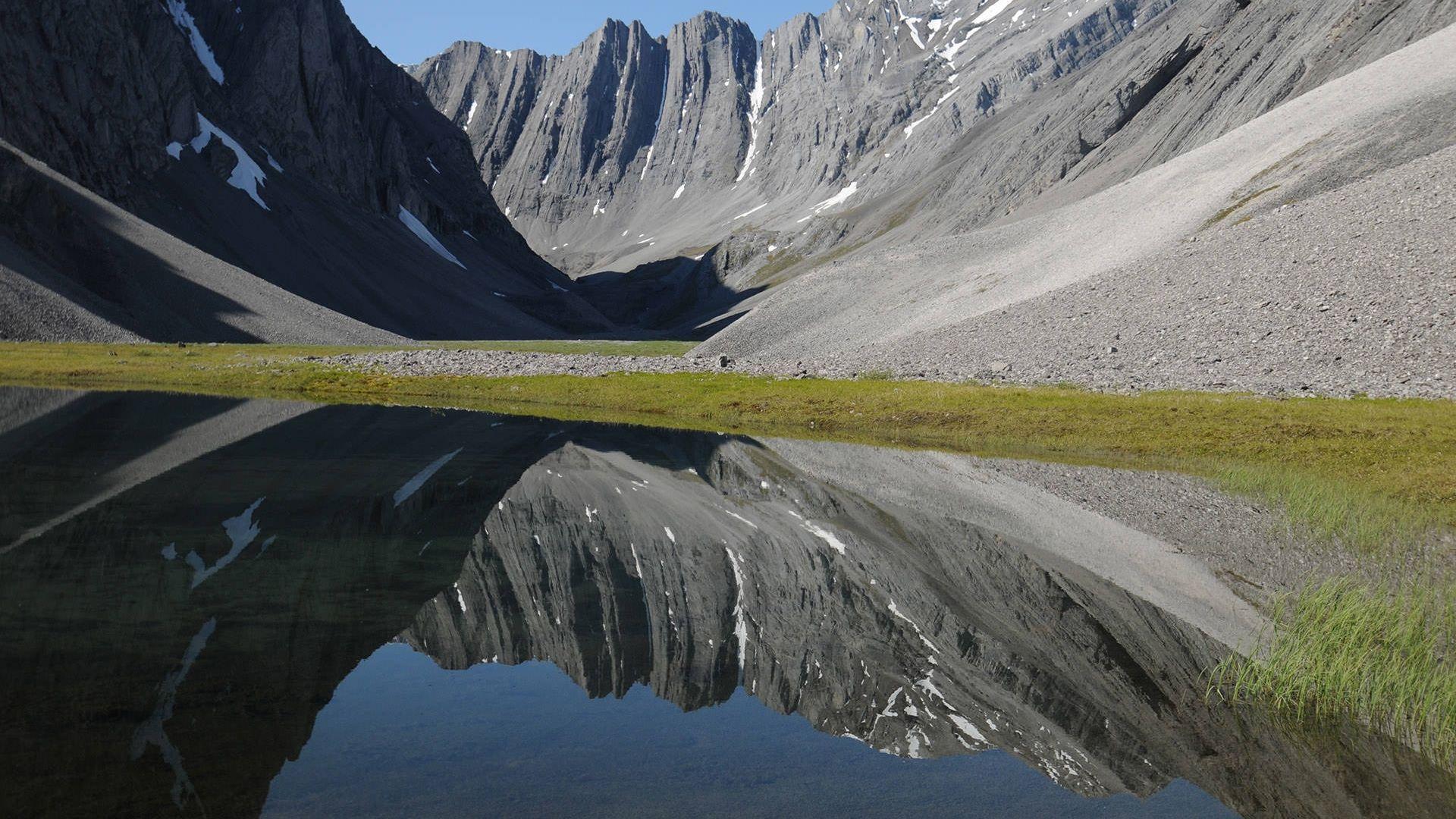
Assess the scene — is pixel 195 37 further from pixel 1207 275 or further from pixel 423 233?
pixel 1207 275

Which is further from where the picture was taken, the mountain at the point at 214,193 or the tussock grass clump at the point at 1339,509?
the mountain at the point at 214,193

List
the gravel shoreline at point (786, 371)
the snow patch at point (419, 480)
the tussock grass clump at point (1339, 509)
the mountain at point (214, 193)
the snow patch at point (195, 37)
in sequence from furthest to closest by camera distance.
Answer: the snow patch at point (195, 37), the mountain at point (214, 193), the gravel shoreline at point (786, 371), the snow patch at point (419, 480), the tussock grass clump at point (1339, 509)

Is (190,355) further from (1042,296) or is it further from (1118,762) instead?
(1118,762)

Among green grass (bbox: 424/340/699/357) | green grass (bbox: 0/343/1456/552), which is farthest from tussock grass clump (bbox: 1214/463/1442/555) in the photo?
green grass (bbox: 424/340/699/357)

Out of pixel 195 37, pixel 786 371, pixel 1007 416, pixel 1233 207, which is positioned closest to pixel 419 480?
pixel 1007 416

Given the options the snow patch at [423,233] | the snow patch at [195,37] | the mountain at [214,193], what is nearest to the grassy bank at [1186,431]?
the mountain at [214,193]

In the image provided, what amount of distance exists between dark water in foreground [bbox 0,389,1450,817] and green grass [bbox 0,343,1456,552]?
9.67 m

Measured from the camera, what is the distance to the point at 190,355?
76688 mm

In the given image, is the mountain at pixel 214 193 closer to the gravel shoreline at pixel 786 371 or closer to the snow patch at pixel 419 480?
the gravel shoreline at pixel 786 371

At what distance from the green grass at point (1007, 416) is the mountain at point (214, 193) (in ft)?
78.6

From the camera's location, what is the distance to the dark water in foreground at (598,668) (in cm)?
1135

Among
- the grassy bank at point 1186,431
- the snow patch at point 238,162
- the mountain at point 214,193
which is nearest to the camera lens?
the grassy bank at point 1186,431

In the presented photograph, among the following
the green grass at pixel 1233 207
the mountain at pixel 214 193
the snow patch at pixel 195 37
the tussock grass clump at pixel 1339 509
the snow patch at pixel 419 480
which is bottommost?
the tussock grass clump at pixel 1339 509

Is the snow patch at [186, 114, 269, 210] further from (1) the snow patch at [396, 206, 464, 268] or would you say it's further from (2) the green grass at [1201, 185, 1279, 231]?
(2) the green grass at [1201, 185, 1279, 231]
